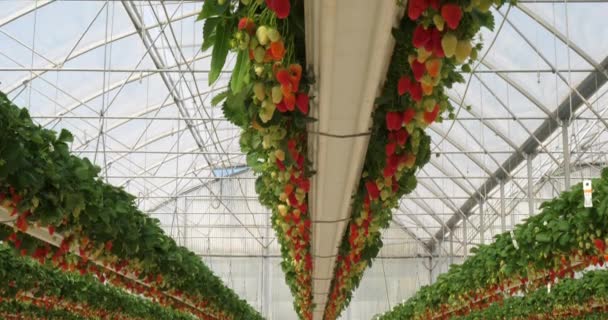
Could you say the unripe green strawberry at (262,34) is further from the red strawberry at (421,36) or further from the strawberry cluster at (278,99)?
the red strawberry at (421,36)

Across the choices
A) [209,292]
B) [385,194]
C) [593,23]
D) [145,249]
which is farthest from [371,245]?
[593,23]

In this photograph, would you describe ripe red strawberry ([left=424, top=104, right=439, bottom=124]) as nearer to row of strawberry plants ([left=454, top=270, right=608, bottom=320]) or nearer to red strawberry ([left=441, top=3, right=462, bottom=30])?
red strawberry ([left=441, top=3, right=462, bottom=30])

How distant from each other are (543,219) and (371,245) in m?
2.07

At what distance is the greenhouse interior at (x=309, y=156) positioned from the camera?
2.90 m

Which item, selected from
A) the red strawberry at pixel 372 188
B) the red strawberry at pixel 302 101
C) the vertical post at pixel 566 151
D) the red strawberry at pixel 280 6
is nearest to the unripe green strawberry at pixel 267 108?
the red strawberry at pixel 302 101

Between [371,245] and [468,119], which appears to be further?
[468,119]

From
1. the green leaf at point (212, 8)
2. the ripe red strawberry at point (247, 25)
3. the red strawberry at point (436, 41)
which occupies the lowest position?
the red strawberry at point (436, 41)

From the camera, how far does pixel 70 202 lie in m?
5.41

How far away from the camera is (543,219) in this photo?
25.9 ft

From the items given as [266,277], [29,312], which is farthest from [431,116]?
[266,277]

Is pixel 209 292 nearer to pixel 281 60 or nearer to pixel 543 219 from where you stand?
pixel 543 219

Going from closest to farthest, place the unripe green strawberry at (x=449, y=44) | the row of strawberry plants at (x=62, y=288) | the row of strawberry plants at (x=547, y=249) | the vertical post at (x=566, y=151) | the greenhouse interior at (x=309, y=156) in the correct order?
the unripe green strawberry at (x=449, y=44)
the greenhouse interior at (x=309, y=156)
the row of strawberry plants at (x=547, y=249)
the row of strawberry plants at (x=62, y=288)
the vertical post at (x=566, y=151)

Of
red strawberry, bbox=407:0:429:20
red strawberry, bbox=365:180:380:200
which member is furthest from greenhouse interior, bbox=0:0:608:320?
red strawberry, bbox=365:180:380:200

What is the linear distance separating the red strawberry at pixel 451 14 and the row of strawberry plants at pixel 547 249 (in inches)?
186
